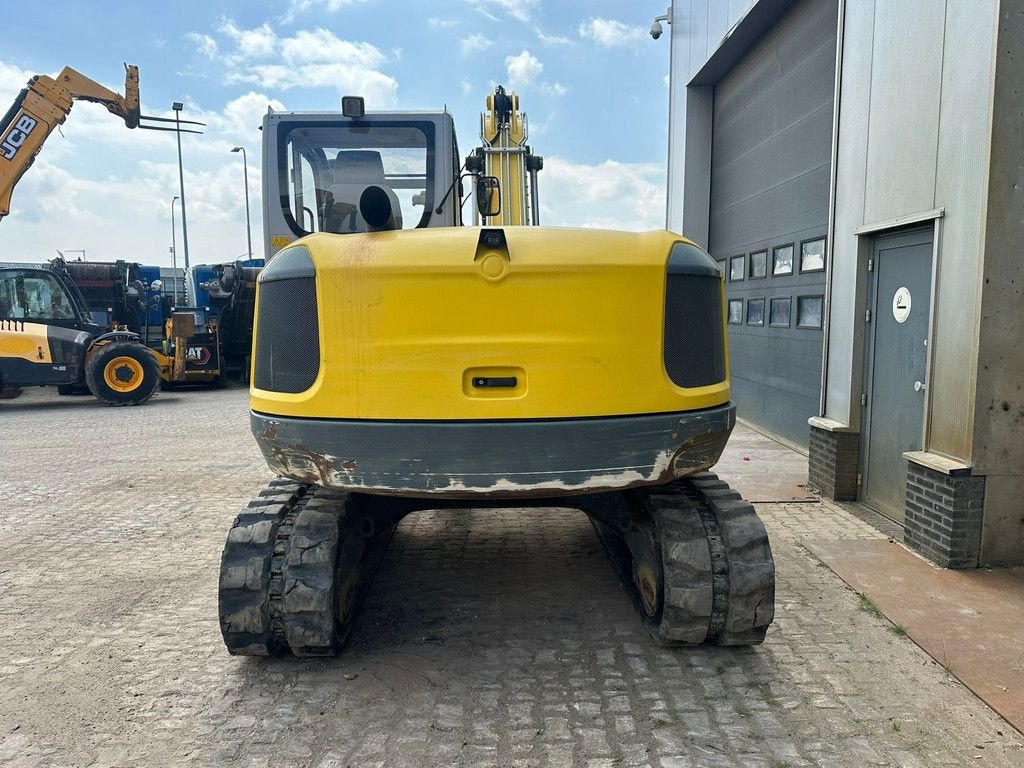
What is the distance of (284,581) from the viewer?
130 inches

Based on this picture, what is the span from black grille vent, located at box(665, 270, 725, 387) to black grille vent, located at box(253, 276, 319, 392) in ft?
4.85

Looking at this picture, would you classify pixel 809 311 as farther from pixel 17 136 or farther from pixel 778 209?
pixel 17 136

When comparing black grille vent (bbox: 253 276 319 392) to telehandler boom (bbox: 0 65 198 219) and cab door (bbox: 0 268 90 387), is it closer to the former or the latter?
cab door (bbox: 0 268 90 387)

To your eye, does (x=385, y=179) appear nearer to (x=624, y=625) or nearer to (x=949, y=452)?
(x=624, y=625)

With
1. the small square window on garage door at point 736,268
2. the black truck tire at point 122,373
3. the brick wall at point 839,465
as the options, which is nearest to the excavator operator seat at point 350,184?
the brick wall at point 839,465

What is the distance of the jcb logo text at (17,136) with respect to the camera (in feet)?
Answer: 44.5

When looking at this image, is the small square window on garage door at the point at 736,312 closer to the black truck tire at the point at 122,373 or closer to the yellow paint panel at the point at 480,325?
the yellow paint panel at the point at 480,325

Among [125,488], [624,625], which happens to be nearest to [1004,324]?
[624,625]

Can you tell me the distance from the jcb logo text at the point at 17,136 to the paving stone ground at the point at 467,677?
11.5 meters

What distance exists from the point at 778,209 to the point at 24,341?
12.3 meters

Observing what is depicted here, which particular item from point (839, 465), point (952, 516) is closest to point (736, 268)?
point (839, 465)

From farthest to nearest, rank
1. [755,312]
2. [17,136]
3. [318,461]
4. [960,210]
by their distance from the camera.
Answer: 1. [17,136]
2. [755,312]
3. [960,210]
4. [318,461]

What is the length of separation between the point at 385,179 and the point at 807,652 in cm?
398

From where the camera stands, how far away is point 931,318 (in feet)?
15.6
